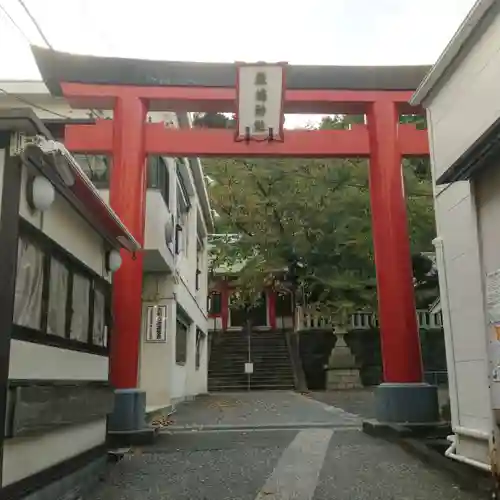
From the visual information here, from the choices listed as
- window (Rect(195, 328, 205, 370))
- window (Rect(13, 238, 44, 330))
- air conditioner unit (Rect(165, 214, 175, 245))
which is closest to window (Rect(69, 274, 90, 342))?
window (Rect(13, 238, 44, 330))

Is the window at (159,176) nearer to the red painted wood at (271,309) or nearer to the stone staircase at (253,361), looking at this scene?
the stone staircase at (253,361)

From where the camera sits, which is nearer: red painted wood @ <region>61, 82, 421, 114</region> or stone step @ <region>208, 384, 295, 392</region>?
red painted wood @ <region>61, 82, 421, 114</region>

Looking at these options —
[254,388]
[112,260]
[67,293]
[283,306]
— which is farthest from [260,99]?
[283,306]

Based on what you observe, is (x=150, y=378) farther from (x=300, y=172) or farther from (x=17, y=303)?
(x=300, y=172)

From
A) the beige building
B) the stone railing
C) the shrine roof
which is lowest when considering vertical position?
the beige building

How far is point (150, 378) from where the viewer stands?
11516 millimetres

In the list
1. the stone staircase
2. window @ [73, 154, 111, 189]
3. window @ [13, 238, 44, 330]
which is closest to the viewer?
window @ [13, 238, 44, 330]

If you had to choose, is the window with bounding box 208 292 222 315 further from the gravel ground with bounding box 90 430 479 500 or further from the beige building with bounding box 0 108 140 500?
the beige building with bounding box 0 108 140 500

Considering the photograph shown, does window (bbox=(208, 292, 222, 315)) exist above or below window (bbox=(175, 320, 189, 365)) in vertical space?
above

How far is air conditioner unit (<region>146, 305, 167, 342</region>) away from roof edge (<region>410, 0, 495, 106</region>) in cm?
704

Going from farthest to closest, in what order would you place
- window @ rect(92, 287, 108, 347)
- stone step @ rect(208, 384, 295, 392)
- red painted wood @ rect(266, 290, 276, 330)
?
red painted wood @ rect(266, 290, 276, 330), stone step @ rect(208, 384, 295, 392), window @ rect(92, 287, 108, 347)

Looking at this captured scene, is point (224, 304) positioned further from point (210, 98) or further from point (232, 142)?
point (210, 98)

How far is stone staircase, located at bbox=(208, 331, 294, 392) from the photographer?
72.9 feet

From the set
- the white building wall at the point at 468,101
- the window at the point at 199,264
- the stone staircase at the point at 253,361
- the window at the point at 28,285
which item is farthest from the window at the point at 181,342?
the window at the point at 28,285
